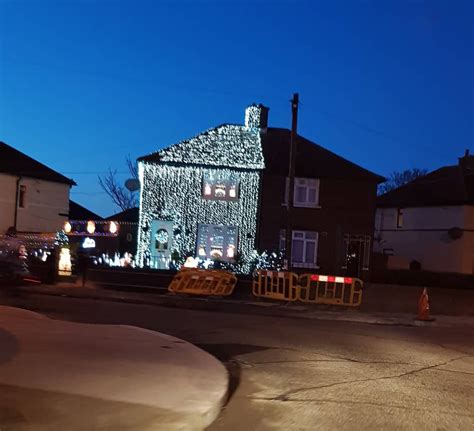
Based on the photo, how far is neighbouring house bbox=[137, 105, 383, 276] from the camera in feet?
97.3

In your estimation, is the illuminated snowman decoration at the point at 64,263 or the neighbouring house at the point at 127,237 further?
the neighbouring house at the point at 127,237

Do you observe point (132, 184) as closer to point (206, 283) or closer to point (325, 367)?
point (206, 283)

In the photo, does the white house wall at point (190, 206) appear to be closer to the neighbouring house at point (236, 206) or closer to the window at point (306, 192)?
the neighbouring house at point (236, 206)

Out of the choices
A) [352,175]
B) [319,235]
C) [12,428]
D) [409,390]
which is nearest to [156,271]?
[319,235]

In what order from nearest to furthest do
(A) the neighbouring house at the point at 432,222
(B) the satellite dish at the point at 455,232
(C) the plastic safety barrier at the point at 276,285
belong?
(C) the plastic safety barrier at the point at 276,285 → (B) the satellite dish at the point at 455,232 → (A) the neighbouring house at the point at 432,222

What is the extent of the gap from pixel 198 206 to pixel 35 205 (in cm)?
1419

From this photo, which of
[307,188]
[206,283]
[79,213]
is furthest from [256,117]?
[79,213]

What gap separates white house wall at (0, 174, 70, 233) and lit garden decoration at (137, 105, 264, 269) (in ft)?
37.4

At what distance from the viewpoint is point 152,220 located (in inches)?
1173

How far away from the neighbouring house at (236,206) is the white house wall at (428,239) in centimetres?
839

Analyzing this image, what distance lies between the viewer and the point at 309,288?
21.2 m

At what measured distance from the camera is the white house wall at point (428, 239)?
117 feet

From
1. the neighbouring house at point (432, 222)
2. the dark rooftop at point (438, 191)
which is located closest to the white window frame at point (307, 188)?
the neighbouring house at point (432, 222)

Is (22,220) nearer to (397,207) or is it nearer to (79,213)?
(79,213)
